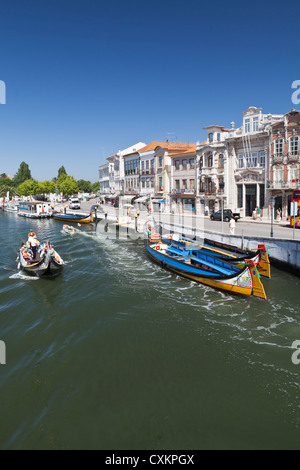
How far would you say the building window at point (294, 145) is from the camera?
110 feet

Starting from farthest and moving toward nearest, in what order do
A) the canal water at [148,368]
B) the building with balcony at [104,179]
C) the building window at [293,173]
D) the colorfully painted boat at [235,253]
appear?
1. the building with balcony at [104,179]
2. the building window at [293,173]
3. the colorfully painted boat at [235,253]
4. the canal water at [148,368]

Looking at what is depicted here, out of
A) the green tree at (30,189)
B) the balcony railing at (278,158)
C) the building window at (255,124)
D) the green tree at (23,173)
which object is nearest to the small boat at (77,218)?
the building window at (255,124)

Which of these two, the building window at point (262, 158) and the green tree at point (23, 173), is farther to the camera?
the green tree at point (23, 173)

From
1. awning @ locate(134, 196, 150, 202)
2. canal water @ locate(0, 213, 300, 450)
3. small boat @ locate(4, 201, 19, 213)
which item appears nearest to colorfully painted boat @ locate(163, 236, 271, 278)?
canal water @ locate(0, 213, 300, 450)

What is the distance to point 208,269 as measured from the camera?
62.6 ft

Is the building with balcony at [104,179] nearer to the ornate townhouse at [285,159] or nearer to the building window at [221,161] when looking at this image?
the building window at [221,161]

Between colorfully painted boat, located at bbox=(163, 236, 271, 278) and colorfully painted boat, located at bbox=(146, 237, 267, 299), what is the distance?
0.68 metres

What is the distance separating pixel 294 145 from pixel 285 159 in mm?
1644

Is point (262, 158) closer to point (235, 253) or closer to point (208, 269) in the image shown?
point (235, 253)

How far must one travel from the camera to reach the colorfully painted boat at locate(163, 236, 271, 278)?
64.7 feet

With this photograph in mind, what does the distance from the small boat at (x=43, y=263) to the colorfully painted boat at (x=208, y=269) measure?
7.14 metres

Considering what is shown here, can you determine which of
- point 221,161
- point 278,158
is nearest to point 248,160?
point 221,161

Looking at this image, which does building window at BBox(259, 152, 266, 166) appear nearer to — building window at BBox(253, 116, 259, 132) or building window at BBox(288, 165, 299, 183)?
building window at BBox(253, 116, 259, 132)

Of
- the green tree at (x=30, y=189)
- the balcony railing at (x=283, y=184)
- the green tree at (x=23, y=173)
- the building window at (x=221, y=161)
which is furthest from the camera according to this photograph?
the green tree at (x=23, y=173)
